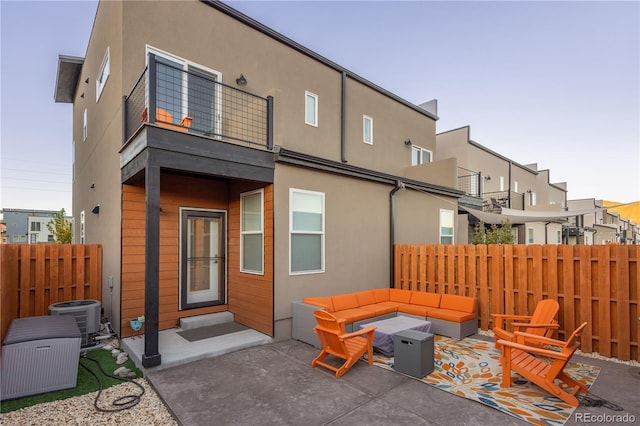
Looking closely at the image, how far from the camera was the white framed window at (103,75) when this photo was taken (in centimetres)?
690

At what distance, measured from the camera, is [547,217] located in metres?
10.7

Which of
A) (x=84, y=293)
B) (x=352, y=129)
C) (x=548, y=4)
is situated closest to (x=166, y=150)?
(x=84, y=293)

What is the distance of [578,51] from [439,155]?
24.0 feet

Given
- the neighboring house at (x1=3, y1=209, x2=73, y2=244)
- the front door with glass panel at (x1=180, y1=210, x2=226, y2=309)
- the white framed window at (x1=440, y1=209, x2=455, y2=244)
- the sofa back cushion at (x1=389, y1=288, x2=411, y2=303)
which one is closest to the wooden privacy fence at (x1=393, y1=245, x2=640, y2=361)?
the sofa back cushion at (x1=389, y1=288, x2=411, y2=303)

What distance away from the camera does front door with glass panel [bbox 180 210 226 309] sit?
22.1 ft

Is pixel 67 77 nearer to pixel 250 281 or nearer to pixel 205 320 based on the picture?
pixel 205 320

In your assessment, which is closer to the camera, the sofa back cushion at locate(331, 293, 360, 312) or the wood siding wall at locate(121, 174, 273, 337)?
the wood siding wall at locate(121, 174, 273, 337)

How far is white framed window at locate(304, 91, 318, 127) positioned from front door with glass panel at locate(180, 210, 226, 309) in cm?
334

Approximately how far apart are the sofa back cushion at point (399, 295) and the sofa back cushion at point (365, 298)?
570 millimetres

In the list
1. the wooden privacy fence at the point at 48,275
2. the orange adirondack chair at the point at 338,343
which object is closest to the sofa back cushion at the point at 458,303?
the orange adirondack chair at the point at 338,343

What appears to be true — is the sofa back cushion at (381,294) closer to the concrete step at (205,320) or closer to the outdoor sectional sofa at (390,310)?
the outdoor sectional sofa at (390,310)

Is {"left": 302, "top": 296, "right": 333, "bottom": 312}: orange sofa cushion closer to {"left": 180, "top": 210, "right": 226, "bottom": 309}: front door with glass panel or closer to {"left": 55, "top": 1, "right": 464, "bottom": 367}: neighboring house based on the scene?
{"left": 55, "top": 1, "right": 464, "bottom": 367}: neighboring house

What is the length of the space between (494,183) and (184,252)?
16365 millimetres

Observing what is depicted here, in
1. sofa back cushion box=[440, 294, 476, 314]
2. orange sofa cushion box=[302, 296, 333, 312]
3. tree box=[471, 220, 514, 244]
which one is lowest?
sofa back cushion box=[440, 294, 476, 314]
